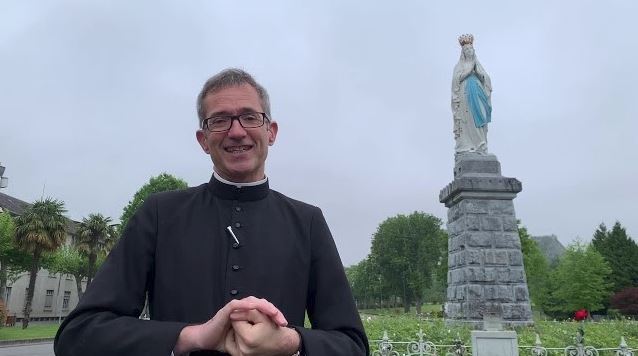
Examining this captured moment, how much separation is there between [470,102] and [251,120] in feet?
39.3

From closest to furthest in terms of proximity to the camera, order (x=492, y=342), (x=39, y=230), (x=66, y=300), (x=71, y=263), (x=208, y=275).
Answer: (x=208, y=275)
(x=492, y=342)
(x=39, y=230)
(x=71, y=263)
(x=66, y=300)

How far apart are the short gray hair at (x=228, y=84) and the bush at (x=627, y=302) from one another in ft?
138

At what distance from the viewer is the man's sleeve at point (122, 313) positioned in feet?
4.96

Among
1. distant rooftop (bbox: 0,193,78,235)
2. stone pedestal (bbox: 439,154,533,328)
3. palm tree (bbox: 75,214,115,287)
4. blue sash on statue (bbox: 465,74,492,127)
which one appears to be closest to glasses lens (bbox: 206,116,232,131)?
stone pedestal (bbox: 439,154,533,328)

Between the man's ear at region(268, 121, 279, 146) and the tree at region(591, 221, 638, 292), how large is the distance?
4897cm

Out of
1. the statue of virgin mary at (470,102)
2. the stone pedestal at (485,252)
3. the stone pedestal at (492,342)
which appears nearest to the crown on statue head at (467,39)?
the statue of virgin mary at (470,102)

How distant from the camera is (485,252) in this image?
35.4 ft

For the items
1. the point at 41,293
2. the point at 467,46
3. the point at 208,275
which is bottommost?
the point at 41,293

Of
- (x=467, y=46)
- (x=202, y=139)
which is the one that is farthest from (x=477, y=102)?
(x=202, y=139)

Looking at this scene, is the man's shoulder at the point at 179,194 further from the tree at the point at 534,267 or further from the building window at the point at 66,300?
the building window at the point at 66,300

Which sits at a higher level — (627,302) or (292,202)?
(292,202)

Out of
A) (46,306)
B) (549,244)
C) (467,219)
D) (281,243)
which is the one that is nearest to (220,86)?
(281,243)

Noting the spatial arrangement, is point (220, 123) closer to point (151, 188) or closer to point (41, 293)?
point (151, 188)

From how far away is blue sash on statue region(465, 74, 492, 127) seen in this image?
12680 mm
